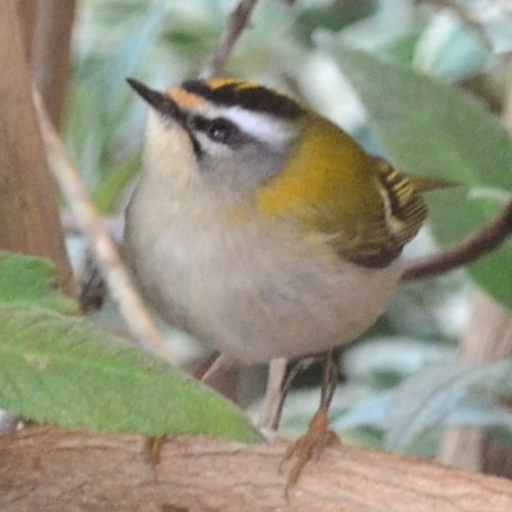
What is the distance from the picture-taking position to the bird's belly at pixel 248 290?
936 mm

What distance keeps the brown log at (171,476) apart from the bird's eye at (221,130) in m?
0.36

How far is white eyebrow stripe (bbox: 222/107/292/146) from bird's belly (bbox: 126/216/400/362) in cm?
11

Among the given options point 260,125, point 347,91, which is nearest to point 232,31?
point 260,125

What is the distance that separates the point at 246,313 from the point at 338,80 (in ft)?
2.93

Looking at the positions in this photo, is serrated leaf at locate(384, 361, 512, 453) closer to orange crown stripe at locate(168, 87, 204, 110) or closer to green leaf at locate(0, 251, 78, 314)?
orange crown stripe at locate(168, 87, 204, 110)

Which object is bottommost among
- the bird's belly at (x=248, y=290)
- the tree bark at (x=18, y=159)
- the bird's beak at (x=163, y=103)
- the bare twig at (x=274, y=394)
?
the bare twig at (x=274, y=394)

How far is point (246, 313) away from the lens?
0.94 m

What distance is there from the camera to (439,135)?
3.64 ft

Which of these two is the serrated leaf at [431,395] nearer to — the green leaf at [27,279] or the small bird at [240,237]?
the small bird at [240,237]

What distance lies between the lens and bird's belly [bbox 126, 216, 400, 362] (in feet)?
Result: 3.07

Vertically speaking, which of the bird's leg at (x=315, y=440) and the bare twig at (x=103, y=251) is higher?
the bare twig at (x=103, y=251)

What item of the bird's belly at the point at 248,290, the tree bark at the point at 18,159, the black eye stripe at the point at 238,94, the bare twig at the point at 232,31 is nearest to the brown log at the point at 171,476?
the tree bark at the point at 18,159

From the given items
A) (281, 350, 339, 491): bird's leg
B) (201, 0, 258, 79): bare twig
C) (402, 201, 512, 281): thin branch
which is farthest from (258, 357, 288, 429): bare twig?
(201, 0, 258, 79): bare twig

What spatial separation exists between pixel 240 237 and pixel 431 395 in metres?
0.23
